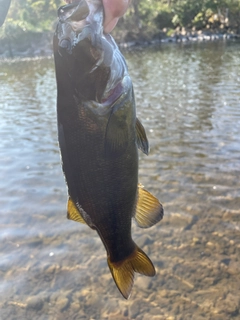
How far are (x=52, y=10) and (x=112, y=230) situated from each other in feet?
198

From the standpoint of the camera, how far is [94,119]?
196cm

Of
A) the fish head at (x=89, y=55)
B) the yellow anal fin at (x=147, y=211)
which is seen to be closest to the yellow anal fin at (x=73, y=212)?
the yellow anal fin at (x=147, y=211)

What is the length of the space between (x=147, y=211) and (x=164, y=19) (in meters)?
49.9

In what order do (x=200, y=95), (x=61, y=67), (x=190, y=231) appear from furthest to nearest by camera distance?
1. (x=200, y=95)
2. (x=190, y=231)
3. (x=61, y=67)

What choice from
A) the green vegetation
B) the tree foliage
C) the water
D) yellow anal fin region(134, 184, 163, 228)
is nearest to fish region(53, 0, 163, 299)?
yellow anal fin region(134, 184, 163, 228)

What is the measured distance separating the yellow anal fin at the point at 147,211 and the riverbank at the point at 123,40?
38.7 meters

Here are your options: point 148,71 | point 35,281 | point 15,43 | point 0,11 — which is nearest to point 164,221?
point 35,281

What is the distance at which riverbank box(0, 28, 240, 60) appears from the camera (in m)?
39.7

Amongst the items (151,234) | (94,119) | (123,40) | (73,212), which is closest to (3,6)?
(94,119)

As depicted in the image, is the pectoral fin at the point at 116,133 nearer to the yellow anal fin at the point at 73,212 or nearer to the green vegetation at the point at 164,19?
the yellow anal fin at the point at 73,212

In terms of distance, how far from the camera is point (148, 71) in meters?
21.6

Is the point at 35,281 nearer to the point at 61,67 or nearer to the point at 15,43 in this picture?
the point at 61,67

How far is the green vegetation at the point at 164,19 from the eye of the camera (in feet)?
141

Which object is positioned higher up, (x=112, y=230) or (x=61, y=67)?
(x=61, y=67)
